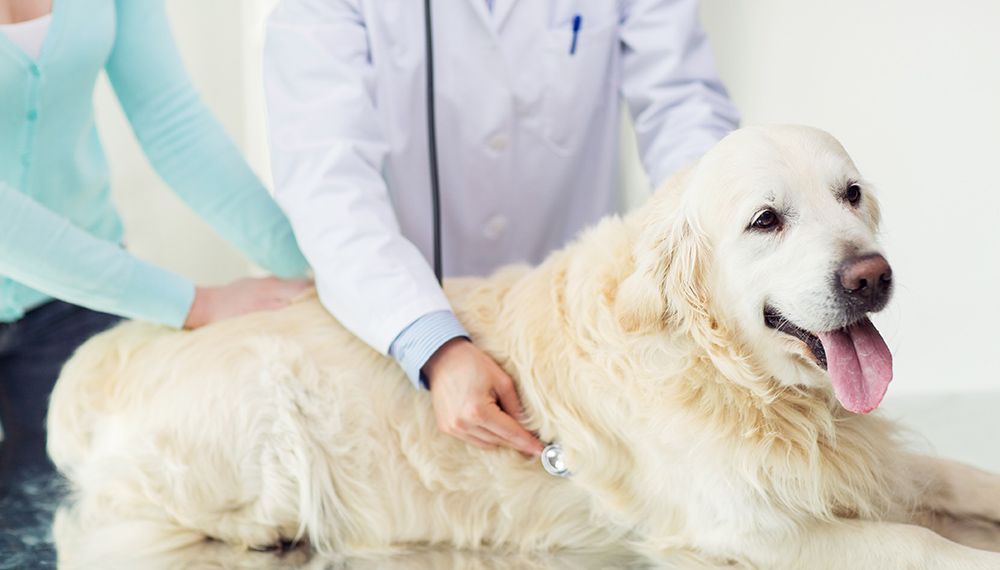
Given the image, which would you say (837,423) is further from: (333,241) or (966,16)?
(966,16)

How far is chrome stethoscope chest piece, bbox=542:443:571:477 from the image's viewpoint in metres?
1.26

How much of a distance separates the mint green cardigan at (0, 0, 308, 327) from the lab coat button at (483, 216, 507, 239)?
1.47ft

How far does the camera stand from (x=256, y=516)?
Answer: 1332mm

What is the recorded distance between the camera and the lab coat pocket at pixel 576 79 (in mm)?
1675

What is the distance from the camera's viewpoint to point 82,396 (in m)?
1.43

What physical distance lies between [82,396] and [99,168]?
58 centimetres

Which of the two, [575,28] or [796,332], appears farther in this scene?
[575,28]

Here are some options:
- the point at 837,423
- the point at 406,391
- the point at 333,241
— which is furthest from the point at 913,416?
the point at 333,241

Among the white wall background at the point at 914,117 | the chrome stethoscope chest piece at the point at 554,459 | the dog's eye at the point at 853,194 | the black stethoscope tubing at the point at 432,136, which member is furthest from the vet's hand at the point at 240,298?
the white wall background at the point at 914,117

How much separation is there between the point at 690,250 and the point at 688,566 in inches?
19.4

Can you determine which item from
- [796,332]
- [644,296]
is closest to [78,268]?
[644,296]

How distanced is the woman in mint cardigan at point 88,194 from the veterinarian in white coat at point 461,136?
0.68 ft

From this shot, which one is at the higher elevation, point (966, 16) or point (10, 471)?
point (966, 16)

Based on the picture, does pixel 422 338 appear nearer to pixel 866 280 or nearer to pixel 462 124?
pixel 462 124
